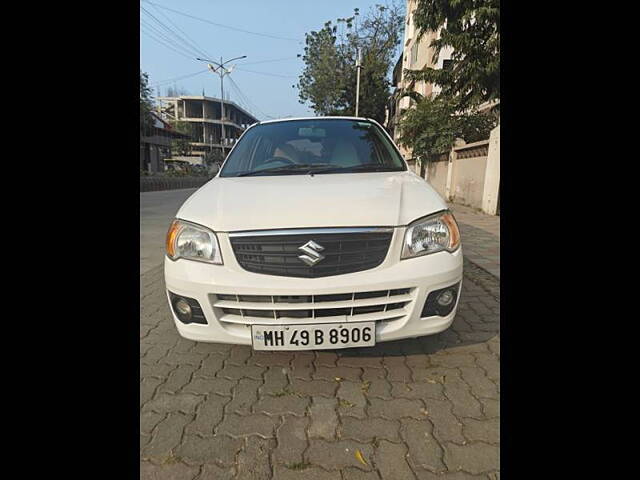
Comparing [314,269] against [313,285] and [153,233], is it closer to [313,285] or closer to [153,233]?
[313,285]

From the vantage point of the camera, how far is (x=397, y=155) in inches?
106

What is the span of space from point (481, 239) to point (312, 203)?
4.43m

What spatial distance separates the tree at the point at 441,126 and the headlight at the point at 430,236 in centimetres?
976

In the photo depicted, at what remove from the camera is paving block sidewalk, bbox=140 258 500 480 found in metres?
1.35

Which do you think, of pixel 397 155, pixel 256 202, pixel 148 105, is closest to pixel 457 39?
pixel 397 155

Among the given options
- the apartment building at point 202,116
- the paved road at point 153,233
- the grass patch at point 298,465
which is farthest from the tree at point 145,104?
the apartment building at point 202,116

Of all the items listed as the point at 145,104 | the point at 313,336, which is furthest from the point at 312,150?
the point at 145,104

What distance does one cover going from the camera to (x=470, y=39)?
26.9 feet
